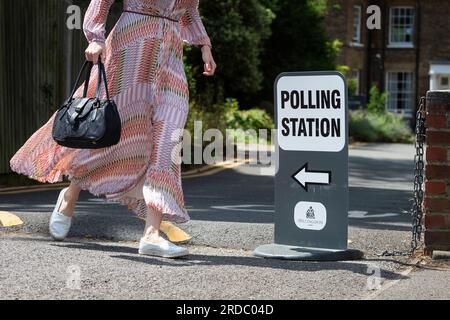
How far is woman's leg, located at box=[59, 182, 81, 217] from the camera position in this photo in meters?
5.78

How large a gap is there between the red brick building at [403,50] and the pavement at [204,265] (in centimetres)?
3065

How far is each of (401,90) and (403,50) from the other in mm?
1814

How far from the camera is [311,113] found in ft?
17.6

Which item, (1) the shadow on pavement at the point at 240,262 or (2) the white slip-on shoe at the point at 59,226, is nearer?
(1) the shadow on pavement at the point at 240,262

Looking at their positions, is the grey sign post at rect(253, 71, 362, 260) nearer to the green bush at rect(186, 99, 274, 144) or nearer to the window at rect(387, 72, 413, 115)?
the green bush at rect(186, 99, 274, 144)

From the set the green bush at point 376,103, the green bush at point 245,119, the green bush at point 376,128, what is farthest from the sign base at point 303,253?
the green bush at point 376,103

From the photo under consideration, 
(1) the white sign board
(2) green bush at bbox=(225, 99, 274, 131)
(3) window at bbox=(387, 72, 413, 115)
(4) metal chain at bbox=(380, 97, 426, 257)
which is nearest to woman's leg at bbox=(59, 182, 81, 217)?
(1) the white sign board

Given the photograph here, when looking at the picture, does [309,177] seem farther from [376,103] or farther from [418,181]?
[376,103]

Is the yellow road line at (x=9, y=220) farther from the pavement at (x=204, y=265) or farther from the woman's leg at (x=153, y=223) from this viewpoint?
the woman's leg at (x=153, y=223)

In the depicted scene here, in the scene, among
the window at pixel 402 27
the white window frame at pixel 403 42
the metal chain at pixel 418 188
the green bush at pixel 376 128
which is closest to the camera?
the metal chain at pixel 418 188

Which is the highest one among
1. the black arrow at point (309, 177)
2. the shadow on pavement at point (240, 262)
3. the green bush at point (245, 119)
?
the green bush at point (245, 119)

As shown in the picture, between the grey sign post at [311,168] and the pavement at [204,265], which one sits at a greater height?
the grey sign post at [311,168]

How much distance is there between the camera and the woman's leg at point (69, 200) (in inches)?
228

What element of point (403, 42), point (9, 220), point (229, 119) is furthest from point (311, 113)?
point (403, 42)
